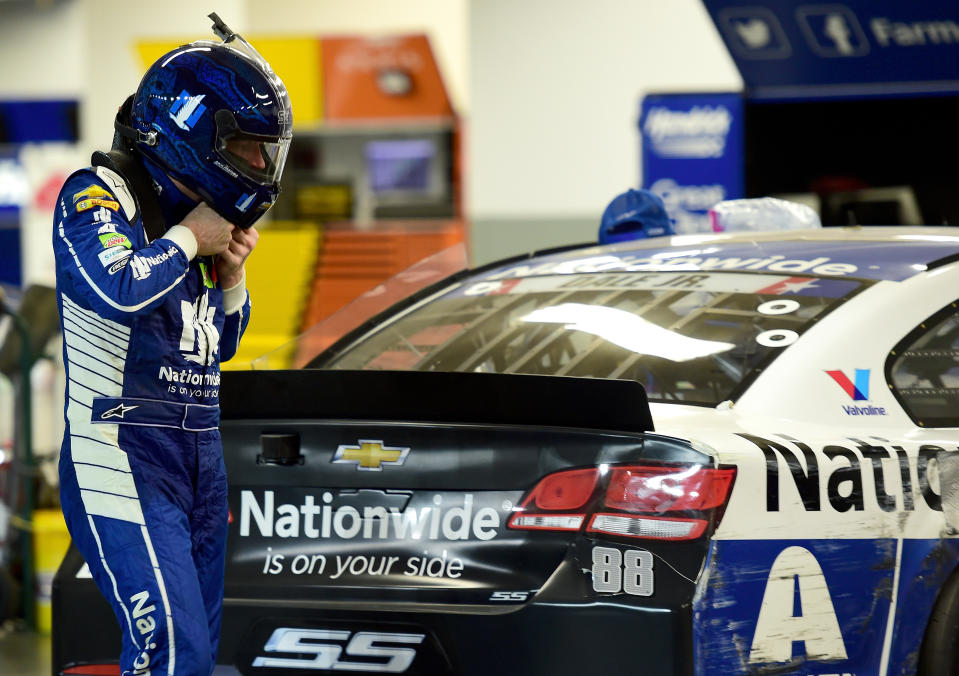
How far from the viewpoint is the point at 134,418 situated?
91.0 inches

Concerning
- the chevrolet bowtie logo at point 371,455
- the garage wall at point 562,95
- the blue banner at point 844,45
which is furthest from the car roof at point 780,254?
the garage wall at point 562,95

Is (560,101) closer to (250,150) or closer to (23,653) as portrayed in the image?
(23,653)

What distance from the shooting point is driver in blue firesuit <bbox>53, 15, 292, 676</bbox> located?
2.28m

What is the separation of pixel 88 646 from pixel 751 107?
6541 mm

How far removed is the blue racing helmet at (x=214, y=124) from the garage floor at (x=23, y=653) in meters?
2.70

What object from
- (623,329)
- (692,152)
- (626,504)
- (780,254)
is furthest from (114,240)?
(692,152)

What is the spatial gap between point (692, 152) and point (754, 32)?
3.14ft

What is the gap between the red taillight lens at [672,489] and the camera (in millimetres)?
2361

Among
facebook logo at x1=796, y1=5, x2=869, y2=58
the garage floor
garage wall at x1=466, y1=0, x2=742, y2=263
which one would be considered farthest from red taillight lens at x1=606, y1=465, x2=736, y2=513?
garage wall at x1=466, y1=0, x2=742, y2=263

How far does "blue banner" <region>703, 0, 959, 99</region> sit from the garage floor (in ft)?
15.1

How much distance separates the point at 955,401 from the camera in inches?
112

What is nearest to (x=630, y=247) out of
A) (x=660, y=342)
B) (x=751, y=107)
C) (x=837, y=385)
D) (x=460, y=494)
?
(x=660, y=342)

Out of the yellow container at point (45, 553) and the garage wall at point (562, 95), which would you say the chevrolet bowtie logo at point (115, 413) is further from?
the garage wall at point (562, 95)

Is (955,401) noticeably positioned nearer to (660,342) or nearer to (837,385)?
(837,385)
